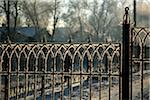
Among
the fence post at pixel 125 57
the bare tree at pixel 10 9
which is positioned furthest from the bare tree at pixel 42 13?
the fence post at pixel 125 57

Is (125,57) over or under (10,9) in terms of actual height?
under

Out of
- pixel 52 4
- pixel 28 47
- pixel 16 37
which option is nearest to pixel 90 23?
pixel 52 4

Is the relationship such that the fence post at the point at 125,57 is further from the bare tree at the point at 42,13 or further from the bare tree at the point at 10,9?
the bare tree at the point at 42,13

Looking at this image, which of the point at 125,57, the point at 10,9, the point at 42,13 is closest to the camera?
the point at 125,57

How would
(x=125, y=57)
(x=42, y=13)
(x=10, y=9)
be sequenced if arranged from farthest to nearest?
(x=42, y=13), (x=10, y=9), (x=125, y=57)

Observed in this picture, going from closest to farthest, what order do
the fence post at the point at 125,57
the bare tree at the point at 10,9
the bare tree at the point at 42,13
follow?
the fence post at the point at 125,57
the bare tree at the point at 10,9
the bare tree at the point at 42,13

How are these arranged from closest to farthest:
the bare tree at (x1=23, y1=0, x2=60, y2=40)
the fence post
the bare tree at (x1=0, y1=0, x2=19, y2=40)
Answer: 1. the fence post
2. the bare tree at (x1=0, y1=0, x2=19, y2=40)
3. the bare tree at (x1=23, y1=0, x2=60, y2=40)

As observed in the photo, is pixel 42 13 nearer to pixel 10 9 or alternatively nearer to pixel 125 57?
pixel 10 9

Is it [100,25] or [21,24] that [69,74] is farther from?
[100,25]

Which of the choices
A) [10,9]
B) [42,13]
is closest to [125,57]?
[10,9]

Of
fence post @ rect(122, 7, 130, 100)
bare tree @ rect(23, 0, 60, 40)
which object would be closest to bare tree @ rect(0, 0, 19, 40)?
bare tree @ rect(23, 0, 60, 40)

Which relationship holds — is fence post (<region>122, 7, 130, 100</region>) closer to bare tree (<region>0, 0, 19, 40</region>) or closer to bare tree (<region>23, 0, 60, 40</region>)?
bare tree (<region>0, 0, 19, 40</region>)

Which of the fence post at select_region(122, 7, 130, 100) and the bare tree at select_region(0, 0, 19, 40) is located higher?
the bare tree at select_region(0, 0, 19, 40)

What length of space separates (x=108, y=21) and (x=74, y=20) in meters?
5.69
